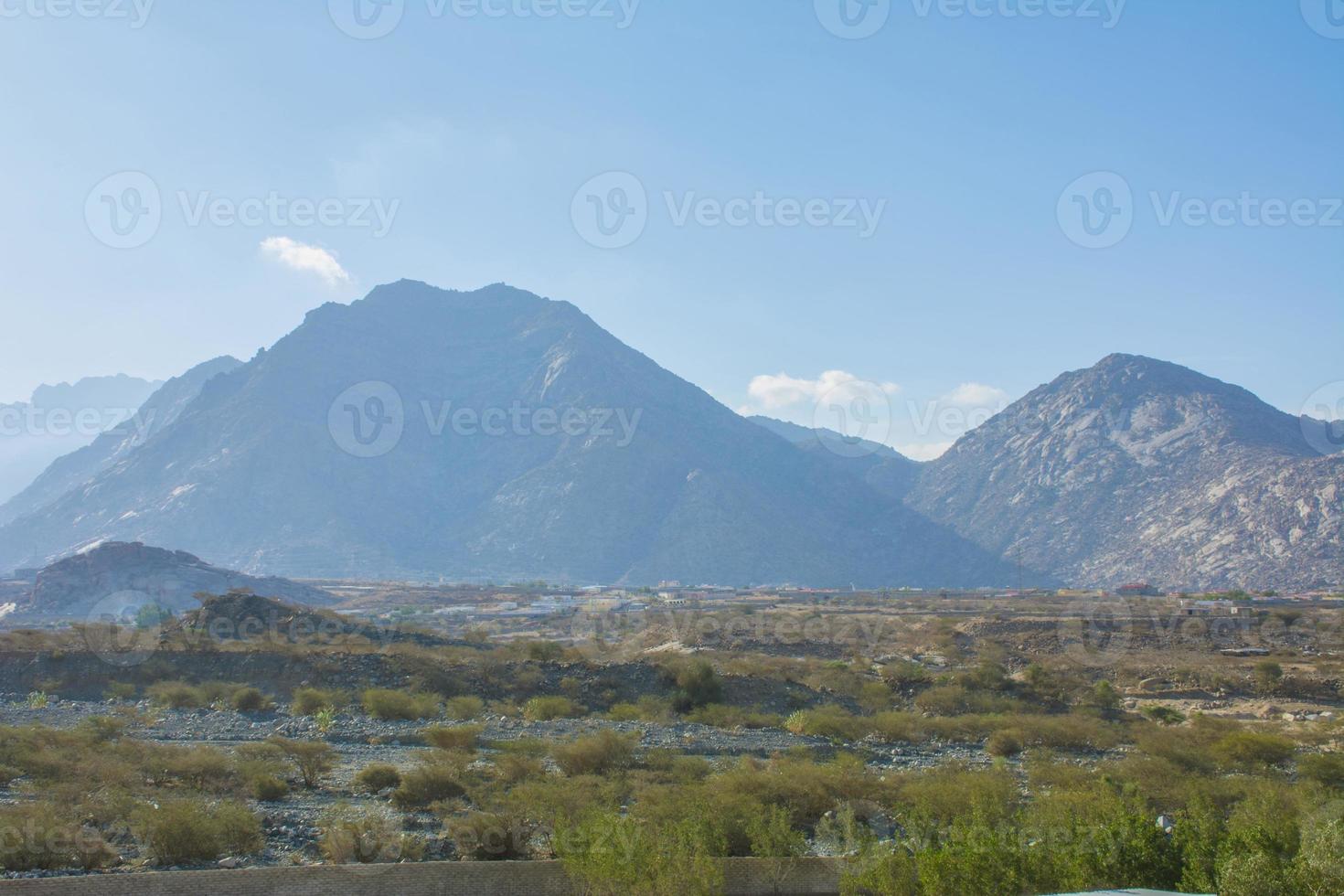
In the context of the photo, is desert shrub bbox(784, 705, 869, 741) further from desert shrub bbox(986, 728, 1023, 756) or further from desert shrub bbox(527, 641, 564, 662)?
desert shrub bbox(527, 641, 564, 662)

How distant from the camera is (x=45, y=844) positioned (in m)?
13.9

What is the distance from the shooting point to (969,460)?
192m

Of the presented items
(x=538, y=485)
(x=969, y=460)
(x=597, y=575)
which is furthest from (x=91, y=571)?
(x=969, y=460)

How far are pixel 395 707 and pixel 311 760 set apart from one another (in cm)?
984

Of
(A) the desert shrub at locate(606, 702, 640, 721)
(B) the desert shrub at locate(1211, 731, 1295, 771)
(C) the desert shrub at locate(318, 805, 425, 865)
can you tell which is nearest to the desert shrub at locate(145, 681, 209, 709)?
(A) the desert shrub at locate(606, 702, 640, 721)

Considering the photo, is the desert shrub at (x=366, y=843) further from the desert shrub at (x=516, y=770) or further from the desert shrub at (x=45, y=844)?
the desert shrub at (x=516, y=770)

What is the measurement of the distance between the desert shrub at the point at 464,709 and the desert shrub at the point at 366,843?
14.0m

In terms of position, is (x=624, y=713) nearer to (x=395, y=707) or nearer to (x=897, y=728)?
(x=395, y=707)

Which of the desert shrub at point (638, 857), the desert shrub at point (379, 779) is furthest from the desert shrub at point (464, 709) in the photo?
the desert shrub at point (638, 857)

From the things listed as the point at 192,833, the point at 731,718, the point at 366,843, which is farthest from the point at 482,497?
the point at 366,843

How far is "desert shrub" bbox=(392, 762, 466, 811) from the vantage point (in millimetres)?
17922

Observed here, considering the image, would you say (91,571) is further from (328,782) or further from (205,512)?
(328,782)

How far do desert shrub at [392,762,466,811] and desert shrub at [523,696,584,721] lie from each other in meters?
11.2

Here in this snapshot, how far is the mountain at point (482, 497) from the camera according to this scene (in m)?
157
